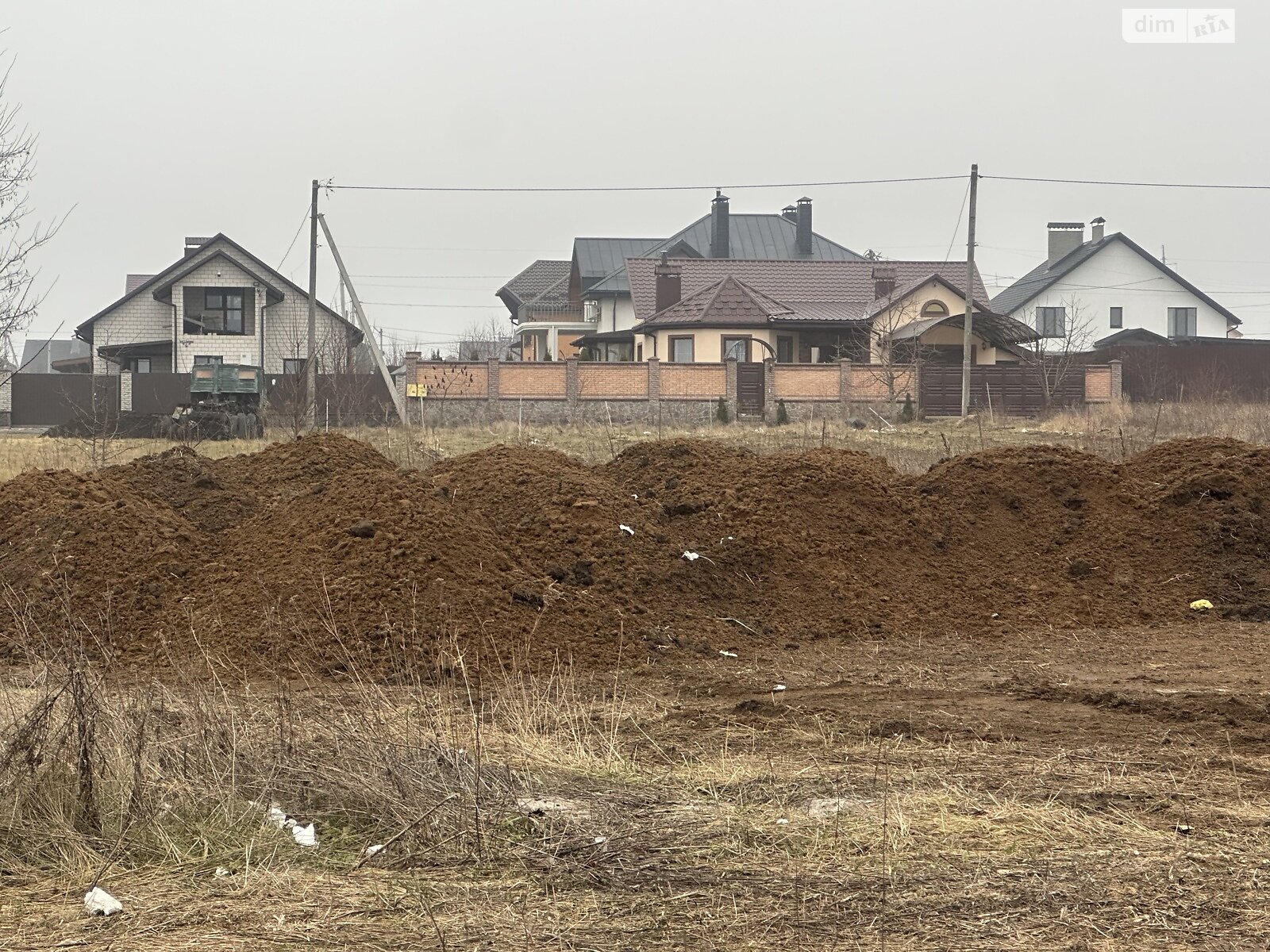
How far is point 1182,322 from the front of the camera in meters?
56.2

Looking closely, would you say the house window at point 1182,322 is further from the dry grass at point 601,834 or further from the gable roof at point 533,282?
the dry grass at point 601,834

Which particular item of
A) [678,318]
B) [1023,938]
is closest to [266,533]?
[1023,938]

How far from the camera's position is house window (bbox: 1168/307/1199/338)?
184ft

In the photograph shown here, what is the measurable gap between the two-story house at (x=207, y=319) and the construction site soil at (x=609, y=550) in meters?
36.8

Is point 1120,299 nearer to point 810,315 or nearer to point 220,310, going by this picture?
point 810,315

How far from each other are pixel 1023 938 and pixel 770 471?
7.70 metres

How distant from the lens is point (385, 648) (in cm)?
844

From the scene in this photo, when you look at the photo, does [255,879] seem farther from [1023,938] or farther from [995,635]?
[995,635]

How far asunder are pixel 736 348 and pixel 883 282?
23.9 feet

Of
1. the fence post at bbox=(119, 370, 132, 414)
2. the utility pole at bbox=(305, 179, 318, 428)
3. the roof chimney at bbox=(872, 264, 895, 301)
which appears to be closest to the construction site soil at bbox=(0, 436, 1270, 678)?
the utility pole at bbox=(305, 179, 318, 428)

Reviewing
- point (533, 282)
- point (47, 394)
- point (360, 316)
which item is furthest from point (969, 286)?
point (533, 282)

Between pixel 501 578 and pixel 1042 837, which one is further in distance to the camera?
pixel 501 578

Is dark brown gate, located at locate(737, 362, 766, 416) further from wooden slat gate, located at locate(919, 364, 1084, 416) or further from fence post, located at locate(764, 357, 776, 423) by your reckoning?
wooden slat gate, located at locate(919, 364, 1084, 416)

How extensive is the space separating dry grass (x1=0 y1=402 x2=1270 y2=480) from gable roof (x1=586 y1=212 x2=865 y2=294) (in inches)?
1055
